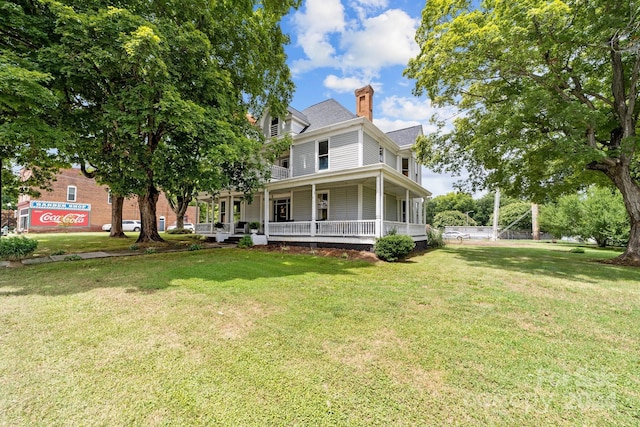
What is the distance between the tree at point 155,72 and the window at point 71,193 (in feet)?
102

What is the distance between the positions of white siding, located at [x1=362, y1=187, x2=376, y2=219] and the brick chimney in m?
5.41

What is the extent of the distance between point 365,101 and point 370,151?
4.49 meters

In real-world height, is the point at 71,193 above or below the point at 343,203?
above

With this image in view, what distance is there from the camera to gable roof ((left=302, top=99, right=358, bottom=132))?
16.4m

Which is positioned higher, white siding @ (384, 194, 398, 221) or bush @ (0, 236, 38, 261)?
white siding @ (384, 194, 398, 221)

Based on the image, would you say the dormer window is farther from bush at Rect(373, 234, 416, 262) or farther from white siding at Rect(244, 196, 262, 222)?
bush at Rect(373, 234, 416, 262)

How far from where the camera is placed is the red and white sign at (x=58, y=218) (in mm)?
31872

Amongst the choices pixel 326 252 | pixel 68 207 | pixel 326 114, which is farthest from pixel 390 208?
pixel 68 207

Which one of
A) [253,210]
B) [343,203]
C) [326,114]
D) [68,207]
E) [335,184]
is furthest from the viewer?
[68,207]

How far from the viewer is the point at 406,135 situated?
66.7 feet

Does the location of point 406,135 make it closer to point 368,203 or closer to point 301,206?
point 368,203

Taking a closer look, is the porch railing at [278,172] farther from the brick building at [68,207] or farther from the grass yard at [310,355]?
the brick building at [68,207]

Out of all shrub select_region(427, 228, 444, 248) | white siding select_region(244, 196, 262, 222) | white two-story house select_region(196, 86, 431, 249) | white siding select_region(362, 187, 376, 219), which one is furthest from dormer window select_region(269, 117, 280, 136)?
shrub select_region(427, 228, 444, 248)

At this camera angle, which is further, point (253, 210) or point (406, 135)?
point (406, 135)
